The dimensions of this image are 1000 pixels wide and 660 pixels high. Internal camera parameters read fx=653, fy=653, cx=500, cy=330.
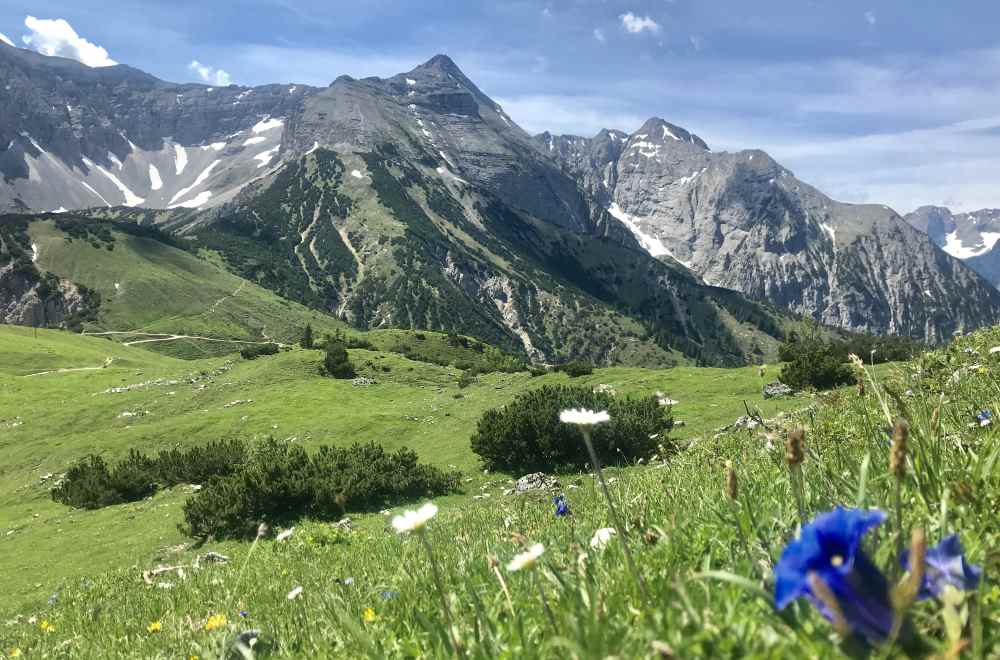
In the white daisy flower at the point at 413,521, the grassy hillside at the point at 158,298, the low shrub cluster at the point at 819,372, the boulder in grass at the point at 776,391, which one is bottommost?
the grassy hillside at the point at 158,298

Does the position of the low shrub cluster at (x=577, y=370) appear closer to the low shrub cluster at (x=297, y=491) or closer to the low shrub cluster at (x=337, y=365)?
the low shrub cluster at (x=337, y=365)

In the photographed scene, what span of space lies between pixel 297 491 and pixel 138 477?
32.6ft

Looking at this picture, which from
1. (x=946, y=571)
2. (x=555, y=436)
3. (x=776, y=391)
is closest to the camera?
(x=946, y=571)

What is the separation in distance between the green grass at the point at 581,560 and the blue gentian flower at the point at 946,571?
2.5 inches

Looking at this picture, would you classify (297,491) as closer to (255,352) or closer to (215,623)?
(215,623)

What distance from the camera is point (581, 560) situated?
10.1ft

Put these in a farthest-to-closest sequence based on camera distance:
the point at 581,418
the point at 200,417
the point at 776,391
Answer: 1. the point at 200,417
2. the point at 776,391
3. the point at 581,418

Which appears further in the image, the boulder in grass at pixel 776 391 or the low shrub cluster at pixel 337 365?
the low shrub cluster at pixel 337 365

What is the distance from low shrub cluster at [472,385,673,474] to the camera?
18.5 metres

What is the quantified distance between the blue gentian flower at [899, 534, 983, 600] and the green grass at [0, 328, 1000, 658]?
0.06 meters

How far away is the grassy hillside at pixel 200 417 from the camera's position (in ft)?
60.3

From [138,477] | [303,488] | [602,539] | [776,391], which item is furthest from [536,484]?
[138,477]

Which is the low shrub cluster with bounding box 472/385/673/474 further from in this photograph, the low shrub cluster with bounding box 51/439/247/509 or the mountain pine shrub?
the mountain pine shrub

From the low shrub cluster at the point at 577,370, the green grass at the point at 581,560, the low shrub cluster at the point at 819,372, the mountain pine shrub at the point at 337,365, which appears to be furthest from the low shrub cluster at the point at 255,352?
the low shrub cluster at the point at 819,372
